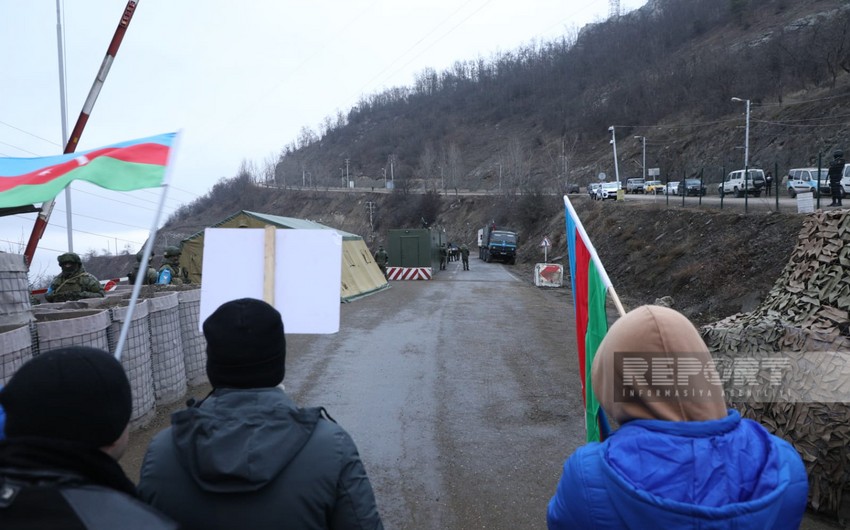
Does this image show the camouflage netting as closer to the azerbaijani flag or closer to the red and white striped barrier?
the azerbaijani flag

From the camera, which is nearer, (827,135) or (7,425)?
(7,425)

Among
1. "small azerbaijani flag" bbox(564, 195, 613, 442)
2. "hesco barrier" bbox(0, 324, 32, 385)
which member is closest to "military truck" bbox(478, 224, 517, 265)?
"hesco barrier" bbox(0, 324, 32, 385)

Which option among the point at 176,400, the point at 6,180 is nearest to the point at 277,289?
the point at 6,180

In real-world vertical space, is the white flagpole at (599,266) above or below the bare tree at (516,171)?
below

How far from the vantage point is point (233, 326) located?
1.95 metres

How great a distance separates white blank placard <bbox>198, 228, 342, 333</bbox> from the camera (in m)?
3.50

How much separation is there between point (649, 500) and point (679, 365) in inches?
16.2

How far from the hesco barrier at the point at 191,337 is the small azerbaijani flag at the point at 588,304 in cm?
563

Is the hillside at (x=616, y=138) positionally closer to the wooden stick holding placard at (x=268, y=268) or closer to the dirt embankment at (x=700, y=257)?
the dirt embankment at (x=700, y=257)

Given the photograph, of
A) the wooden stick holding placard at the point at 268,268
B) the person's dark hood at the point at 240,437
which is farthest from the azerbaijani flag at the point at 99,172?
the person's dark hood at the point at 240,437

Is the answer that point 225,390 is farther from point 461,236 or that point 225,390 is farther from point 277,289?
point 461,236

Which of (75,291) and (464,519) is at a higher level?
(75,291)

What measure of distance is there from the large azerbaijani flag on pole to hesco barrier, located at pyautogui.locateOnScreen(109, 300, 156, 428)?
4.55 metres

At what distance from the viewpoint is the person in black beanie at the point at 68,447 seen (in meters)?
1.33
